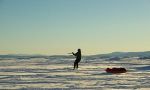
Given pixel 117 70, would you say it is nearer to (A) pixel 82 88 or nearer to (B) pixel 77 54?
(B) pixel 77 54

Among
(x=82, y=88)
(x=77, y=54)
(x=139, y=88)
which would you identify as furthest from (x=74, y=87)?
(x=77, y=54)

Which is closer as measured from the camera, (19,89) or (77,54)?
(19,89)

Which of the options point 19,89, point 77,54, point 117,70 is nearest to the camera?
point 19,89

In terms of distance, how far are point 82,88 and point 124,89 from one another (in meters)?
1.55

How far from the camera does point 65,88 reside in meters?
14.4

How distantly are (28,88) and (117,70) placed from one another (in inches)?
437

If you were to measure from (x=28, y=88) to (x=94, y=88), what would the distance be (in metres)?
2.45

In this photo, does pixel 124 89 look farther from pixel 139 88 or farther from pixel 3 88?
pixel 3 88

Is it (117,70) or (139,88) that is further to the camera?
(117,70)

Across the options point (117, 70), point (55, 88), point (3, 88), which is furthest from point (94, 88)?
point (117, 70)

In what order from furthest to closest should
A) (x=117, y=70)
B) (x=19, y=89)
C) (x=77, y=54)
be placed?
(x=77, y=54)
(x=117, y=70)
(x=19, y=89)

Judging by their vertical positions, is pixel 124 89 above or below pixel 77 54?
below

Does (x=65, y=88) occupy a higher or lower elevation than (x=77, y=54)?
lower

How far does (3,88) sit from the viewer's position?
14031mm
